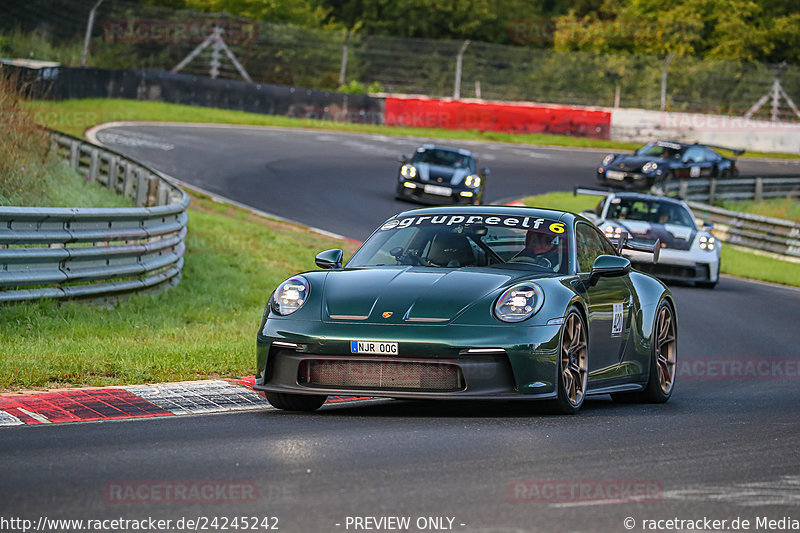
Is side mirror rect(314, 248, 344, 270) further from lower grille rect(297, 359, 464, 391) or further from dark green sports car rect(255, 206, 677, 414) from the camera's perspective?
lower grille rect(297, 359, 464, 391)

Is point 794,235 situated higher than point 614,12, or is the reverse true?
point 614,12

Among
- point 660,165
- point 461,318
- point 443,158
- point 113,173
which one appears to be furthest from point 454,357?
point 660,165

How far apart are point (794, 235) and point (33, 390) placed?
21.1 metres

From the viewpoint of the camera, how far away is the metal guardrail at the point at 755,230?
26.3 metres

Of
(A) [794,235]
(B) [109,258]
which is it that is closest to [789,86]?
(A) [794,235]

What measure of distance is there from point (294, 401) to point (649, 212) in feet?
43.8

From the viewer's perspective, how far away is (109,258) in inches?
482

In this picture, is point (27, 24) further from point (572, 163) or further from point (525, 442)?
point (525, 442)

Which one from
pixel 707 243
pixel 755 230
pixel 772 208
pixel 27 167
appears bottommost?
pixel 772 208

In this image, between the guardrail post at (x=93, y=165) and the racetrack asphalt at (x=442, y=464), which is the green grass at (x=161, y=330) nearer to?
the racetrack asphalt at (x=442, y=464)

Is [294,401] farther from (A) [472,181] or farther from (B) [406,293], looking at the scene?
(A) [472,181]

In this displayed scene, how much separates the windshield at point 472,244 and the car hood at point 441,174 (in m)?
18.4

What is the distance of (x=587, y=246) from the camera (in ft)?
28.9

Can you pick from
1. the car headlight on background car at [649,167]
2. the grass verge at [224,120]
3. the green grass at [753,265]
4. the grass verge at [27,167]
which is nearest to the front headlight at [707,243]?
the green grass at [753,265]
